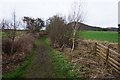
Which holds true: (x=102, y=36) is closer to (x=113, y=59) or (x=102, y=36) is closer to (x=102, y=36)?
(x=102, y=36)

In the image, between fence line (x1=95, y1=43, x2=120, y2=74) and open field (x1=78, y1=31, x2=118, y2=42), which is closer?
fence line (x1=95, y1=43, x2=120, y2=74)

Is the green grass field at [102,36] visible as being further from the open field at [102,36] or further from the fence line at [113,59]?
the fence line at [113,59]

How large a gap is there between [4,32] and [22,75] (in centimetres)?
1084

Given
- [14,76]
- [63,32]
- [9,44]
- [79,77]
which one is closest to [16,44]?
[9,44]

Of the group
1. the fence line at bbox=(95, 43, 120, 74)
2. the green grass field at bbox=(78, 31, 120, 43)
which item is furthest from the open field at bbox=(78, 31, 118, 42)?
the fence line at bbox=(95, 43, 120, 74)

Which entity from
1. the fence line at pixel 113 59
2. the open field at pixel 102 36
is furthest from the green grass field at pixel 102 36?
the fence line at pixel 113 59

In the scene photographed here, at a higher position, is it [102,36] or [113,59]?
[102,36]

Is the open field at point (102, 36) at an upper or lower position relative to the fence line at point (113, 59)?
upper

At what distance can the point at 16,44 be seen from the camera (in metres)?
24.6

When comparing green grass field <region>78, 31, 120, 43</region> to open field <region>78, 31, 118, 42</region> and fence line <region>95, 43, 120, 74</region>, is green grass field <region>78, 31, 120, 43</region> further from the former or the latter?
fence line <region>95, 43, 120, 74</region>

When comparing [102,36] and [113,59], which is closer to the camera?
[113,59]

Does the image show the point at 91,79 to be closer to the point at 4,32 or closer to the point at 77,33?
the point at 4,32

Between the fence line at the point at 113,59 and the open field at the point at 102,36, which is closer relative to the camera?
the fence line at the point at 113,59

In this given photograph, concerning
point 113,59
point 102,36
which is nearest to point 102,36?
point 102,36
